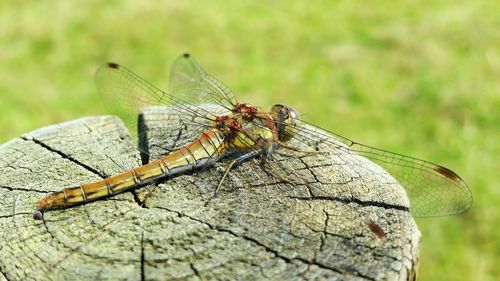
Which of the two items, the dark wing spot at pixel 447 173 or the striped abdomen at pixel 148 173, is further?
the dark wing spot at pixel 447 173

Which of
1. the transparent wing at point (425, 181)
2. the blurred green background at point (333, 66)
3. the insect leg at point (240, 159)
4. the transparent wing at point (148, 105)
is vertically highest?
the blurred green background at point (333, 66)

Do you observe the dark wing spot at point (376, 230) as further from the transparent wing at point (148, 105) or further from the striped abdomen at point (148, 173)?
the transparent wing at point (148, 105)

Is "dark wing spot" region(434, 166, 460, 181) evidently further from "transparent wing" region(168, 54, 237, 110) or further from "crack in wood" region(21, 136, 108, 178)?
"crack in wood" region(21, 136, 108, 178)

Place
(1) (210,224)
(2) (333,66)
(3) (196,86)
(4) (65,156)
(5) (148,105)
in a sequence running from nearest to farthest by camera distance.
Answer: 1. (1) (210,224)
2. (4) (65,156)
3. (5) (148,105)
4. (3) (196,86)
5. (2) (333,66)

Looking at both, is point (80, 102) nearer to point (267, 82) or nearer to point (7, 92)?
point (7, 92)

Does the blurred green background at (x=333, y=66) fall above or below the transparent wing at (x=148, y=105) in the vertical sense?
above

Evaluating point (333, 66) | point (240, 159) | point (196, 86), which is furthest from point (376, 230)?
point (333, 66)

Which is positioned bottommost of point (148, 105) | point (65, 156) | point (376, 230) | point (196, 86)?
point (376, 230)

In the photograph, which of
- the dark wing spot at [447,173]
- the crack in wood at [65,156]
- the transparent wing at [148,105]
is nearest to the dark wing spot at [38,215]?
the crack in wood at [65,156]

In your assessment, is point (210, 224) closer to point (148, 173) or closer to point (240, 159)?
point (148, 173)
